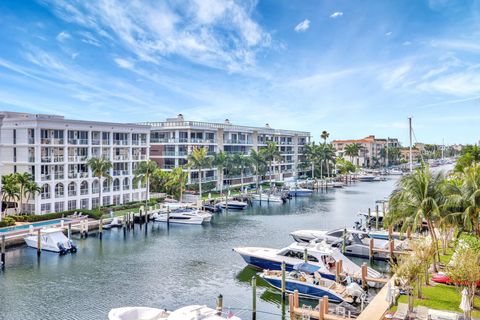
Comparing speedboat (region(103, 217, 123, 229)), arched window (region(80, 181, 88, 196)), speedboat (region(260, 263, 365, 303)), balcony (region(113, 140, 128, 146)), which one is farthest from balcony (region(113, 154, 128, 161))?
speedboat (region(260, 263, 365, 303))

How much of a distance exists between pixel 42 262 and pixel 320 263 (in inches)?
1059

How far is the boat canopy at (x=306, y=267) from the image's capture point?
33.4m

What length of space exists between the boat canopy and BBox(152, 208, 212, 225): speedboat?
29935mm

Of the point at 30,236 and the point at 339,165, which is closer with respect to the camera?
the point at 30,236

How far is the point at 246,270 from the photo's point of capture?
123 feet

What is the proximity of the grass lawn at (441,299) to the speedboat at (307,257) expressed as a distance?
562 centimetres

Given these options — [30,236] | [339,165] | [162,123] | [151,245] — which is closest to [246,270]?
[151,245]

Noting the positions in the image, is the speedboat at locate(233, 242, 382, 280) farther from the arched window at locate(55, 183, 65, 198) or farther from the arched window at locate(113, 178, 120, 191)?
the arched window at locate(113, 178, 120, 191)

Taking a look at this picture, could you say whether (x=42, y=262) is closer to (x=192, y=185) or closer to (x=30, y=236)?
(x=30, y=236)

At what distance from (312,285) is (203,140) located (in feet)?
222

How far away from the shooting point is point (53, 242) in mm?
44312

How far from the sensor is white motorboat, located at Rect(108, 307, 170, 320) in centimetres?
2347

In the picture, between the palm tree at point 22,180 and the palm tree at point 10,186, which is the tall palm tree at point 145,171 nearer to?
the palm tree at point 22,180

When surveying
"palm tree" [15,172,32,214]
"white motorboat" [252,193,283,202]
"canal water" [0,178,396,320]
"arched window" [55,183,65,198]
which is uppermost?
"palm tree" [15,172,32,214]
